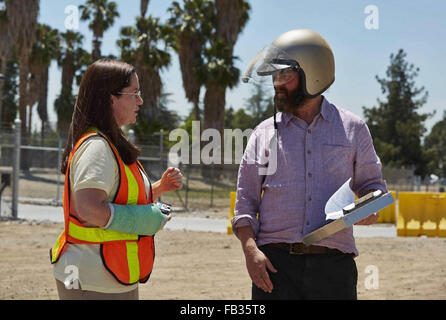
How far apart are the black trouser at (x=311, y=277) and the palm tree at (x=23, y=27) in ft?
111

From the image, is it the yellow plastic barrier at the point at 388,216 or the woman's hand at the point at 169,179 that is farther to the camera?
the yellow plastic barrier at the point at 388,216

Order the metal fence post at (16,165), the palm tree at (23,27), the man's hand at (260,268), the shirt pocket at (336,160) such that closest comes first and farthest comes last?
1. the man's hand at (260,268)
2. the shirt pocket at (336,160)
3. the metal fence post at (16,165)
4. the palm tree at (23,27)

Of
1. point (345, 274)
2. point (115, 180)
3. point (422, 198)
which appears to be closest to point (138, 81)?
point (115, 180)

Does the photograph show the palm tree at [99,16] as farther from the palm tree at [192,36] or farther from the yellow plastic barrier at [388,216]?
the yellow plastic barrier at [388,216]

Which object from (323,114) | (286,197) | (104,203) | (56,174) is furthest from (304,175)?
(56,174)

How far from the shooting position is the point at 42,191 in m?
22.5

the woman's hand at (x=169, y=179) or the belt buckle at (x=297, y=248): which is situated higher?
the woman's hand at (x=169, y=179)

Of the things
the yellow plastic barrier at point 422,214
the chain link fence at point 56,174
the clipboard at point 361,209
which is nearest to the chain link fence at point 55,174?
the chain link fence at point 56,174

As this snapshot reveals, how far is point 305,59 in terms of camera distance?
3037mm

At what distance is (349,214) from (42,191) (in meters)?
21.2

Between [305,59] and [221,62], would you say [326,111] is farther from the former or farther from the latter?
[221,62]

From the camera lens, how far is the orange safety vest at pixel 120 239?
8.55ft

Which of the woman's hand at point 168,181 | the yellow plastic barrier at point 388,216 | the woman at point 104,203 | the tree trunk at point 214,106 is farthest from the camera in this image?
the tree trunk at point 214,106
